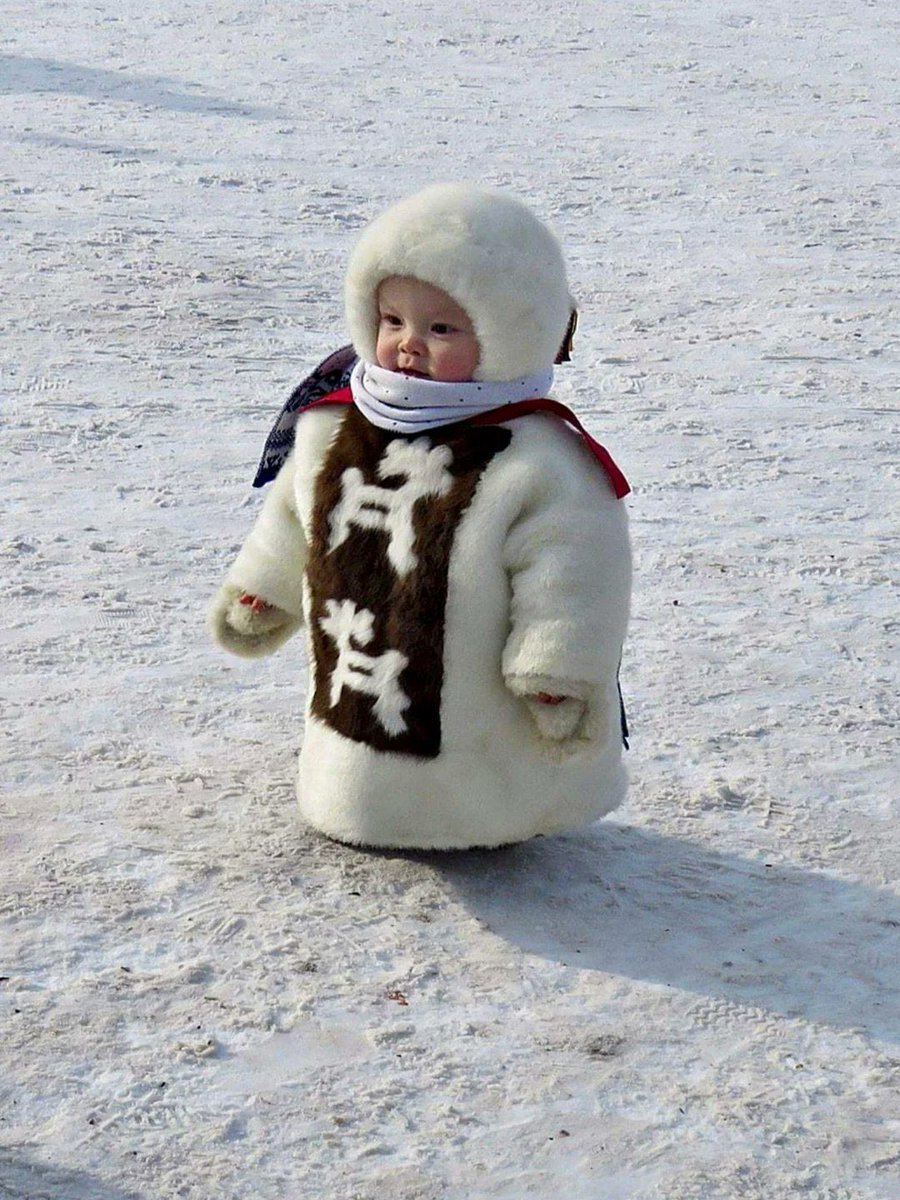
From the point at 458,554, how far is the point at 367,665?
0.25 metres

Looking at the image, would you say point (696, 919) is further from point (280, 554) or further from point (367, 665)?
point (280, 554)

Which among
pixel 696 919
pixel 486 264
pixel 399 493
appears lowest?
pixel 696 919

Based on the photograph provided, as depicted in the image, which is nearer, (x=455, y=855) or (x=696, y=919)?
(x=696, y=919)

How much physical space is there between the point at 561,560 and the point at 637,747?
892 millimetres

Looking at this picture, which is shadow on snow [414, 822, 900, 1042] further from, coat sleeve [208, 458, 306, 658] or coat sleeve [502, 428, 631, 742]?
coat sleeve [208, 458, 306, 658]

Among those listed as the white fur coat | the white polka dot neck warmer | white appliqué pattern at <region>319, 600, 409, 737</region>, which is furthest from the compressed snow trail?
the white polka dot neck warmer

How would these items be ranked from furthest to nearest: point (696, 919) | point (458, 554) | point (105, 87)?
point (105, 87) < point (696, 919) < point (458, 554)

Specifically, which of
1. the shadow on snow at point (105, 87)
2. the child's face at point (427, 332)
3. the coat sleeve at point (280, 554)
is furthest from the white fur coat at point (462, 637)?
the shadow on snow at point (105, 87)

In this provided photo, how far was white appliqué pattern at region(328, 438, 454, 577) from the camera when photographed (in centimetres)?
305

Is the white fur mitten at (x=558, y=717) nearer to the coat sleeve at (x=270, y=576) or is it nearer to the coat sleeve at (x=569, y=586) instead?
the coat sleeve at (x=569, y=586)

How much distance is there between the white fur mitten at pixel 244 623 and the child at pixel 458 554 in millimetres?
126

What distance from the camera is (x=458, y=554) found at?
3020 mm

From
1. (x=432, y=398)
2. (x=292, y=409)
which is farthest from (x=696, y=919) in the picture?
(x=292, y=409)

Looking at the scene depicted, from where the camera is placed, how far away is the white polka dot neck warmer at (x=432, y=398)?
303 centimetres
